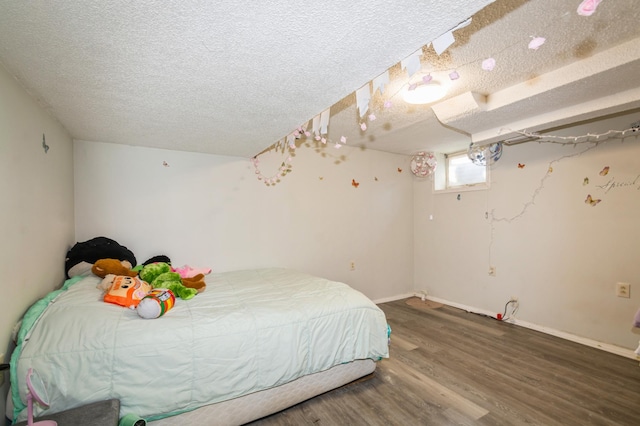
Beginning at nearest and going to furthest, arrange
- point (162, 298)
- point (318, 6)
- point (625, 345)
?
point (318, 6) → point (162, 298) → point (625, 345)

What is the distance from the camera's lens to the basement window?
339 cm

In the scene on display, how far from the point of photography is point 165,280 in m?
1.93

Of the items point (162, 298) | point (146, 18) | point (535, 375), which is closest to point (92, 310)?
point (162, 298)

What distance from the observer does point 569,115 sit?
212 cm

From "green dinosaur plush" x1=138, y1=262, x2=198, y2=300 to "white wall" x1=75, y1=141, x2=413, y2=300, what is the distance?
21.2 inches

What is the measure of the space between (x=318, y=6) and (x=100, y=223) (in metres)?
2.49

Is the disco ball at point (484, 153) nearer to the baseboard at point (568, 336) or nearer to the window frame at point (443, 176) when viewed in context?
the window frame at point (443, 176)

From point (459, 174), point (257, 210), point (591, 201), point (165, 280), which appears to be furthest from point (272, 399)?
point (459, 174)

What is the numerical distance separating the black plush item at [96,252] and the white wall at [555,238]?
3.63 meters

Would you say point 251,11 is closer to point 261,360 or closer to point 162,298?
point 162,298

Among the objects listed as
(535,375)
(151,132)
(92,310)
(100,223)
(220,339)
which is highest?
(151,132)

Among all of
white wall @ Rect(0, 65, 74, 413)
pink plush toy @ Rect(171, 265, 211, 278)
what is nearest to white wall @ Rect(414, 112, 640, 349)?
pink plush toy @ Rect(171, 265, 211, 278)

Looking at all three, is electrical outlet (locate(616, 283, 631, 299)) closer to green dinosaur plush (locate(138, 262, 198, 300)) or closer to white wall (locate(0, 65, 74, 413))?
green dinosaur plush (locate(138, 262, 198, 300))

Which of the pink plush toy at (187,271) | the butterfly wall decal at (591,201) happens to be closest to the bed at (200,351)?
the pink plush toy at (187,271)
